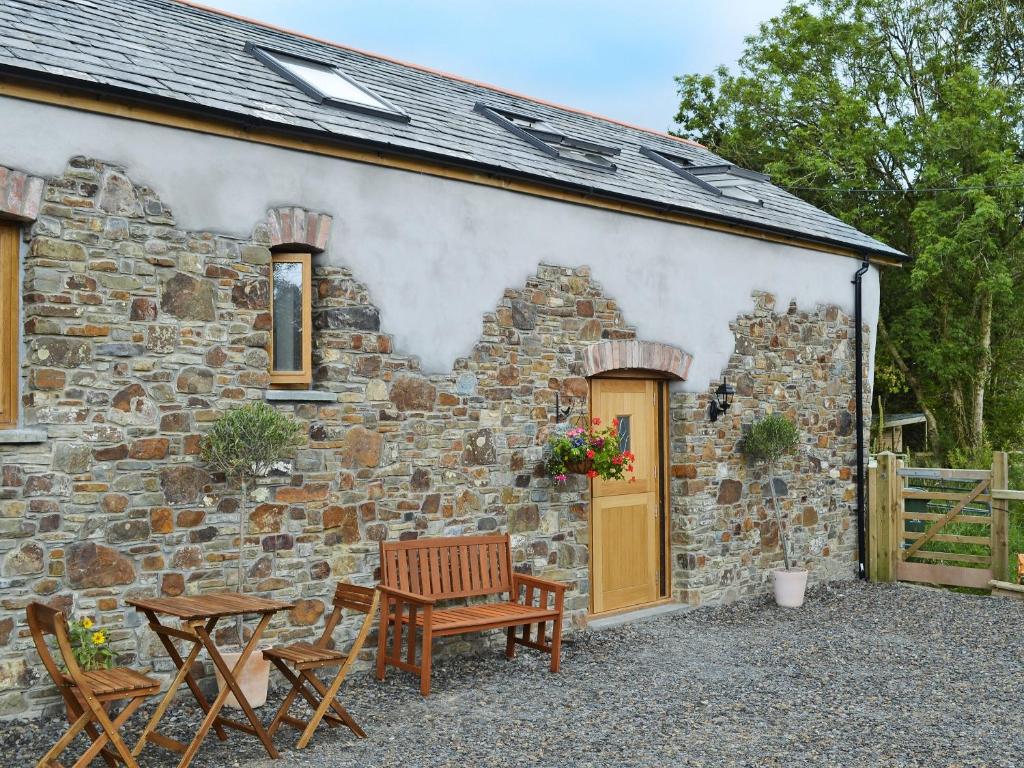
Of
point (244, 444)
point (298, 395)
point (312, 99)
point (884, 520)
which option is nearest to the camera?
point (244, 444)

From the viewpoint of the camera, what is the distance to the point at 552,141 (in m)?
9.39

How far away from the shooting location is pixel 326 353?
647 centimetres

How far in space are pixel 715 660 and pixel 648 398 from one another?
2667mm

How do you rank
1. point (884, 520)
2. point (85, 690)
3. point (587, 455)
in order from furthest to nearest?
1. point (884, 520)
2. point (587, 455)
3. point (85, 690)

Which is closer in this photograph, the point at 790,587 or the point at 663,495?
the point at 663,495

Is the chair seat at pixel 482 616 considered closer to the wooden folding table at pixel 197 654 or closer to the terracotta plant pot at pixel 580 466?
the terracotta plant pot at pixel 580 466

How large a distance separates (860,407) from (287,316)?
725 centimetres

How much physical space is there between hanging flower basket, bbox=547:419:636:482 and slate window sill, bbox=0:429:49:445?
3.75 m

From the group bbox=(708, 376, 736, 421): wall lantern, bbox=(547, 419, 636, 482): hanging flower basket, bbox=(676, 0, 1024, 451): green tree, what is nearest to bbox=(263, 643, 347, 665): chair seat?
bbox=(547, 419, 636, 482): hanging flower basket

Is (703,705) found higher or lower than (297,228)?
lower

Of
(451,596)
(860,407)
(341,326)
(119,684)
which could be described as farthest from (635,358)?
(119,684)

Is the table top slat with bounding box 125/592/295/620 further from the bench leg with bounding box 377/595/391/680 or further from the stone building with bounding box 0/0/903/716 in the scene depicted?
the bench leg with bounding box 377/595/391/680

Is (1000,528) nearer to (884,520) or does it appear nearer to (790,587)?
(884,520)

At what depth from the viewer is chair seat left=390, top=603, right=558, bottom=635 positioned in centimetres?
630
